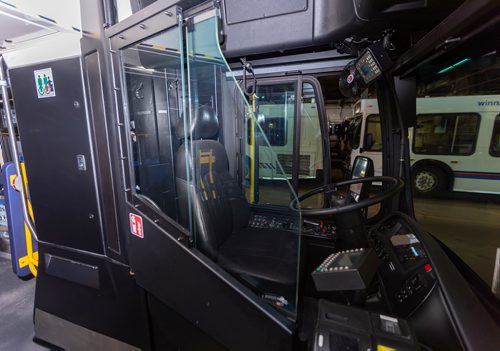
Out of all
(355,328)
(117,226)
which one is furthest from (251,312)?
(117,226)

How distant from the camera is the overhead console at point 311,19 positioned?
95 cm

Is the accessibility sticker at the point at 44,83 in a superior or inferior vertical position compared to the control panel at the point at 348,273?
superior

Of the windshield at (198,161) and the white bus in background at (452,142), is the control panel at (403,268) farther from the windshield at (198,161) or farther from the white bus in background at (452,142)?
the white bus in background at (452,142)

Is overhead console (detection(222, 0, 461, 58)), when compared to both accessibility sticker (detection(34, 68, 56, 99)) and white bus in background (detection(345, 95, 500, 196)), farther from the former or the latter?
white bus in background (detection(345, 95, 500, 196))

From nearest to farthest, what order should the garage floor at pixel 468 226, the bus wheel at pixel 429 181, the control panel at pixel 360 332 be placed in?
the control panel at pixel 360 332 < the garage floor at pixel 468 226 < the bus wheel at pixel 429 181

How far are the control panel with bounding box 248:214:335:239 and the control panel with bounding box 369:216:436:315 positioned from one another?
0.59m

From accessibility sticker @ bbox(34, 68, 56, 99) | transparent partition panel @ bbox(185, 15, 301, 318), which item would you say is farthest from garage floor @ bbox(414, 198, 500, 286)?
accessibility sticker @ bbox(34, 68, 56, 99)

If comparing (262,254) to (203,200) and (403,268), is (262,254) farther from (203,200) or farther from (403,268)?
(403,268)

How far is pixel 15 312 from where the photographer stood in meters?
1.84

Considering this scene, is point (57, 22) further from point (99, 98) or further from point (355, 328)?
point (355, 328)

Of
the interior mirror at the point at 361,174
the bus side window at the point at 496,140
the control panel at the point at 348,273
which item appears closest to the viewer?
the control panel at the point at 348,273

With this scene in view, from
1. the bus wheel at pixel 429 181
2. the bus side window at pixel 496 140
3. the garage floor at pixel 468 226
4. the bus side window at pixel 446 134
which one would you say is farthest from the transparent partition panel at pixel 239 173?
the bus side window at pixel 496 140

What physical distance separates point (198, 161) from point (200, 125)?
203mm

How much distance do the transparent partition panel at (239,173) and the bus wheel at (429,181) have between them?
4208 mm
